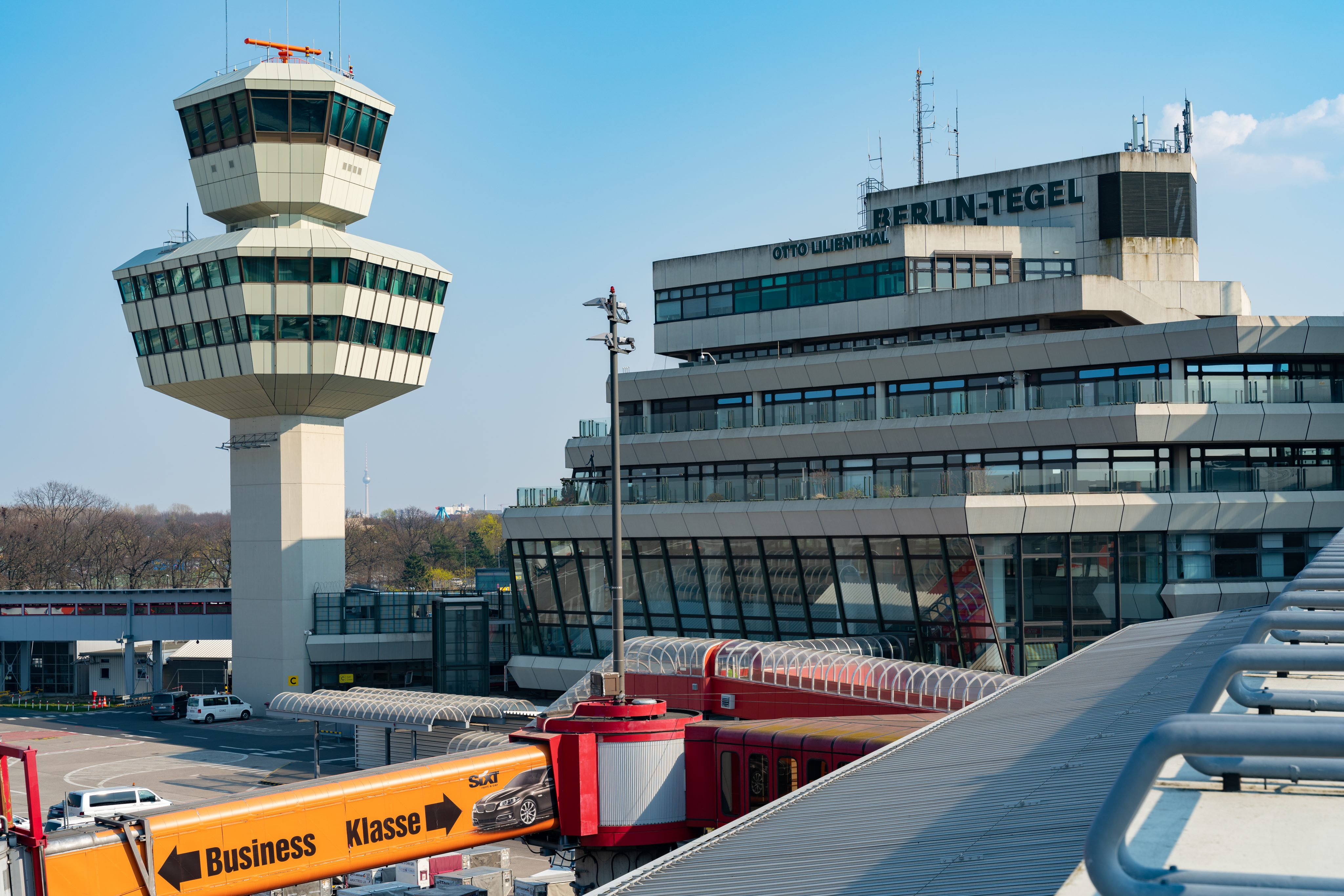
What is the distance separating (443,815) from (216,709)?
44.9 meters

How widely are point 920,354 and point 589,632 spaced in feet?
59.7

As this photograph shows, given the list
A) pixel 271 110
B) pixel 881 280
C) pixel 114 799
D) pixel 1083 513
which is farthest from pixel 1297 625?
pixel 271 110

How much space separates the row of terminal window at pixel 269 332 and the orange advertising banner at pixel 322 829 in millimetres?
40411

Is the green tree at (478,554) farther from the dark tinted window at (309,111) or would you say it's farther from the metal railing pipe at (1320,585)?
the metal railing pipe at (1320,585)

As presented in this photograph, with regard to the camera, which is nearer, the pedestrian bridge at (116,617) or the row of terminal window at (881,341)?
the row of terminal window at (881,341)

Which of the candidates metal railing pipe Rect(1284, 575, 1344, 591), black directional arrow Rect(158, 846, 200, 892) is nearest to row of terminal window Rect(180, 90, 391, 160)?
black directional arrow Rect(158, 846, 200, 892)

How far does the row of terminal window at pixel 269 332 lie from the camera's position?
57.0 metres

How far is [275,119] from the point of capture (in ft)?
188

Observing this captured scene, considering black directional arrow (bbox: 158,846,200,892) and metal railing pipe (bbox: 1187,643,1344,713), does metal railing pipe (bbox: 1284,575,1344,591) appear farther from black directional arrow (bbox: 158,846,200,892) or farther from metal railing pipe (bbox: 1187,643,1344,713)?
black directional arrow (bbox: 158,846,200,892)

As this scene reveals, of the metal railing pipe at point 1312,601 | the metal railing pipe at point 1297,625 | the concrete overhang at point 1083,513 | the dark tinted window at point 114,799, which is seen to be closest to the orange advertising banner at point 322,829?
the metal railing pipe at point 1312,601

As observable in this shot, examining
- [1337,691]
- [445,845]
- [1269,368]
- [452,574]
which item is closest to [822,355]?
[1269,368]

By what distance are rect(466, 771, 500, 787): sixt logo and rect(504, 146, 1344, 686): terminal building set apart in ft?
75.5

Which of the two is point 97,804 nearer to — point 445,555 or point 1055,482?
point 1055,482

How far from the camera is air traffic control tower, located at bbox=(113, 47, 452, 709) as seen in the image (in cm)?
5700
